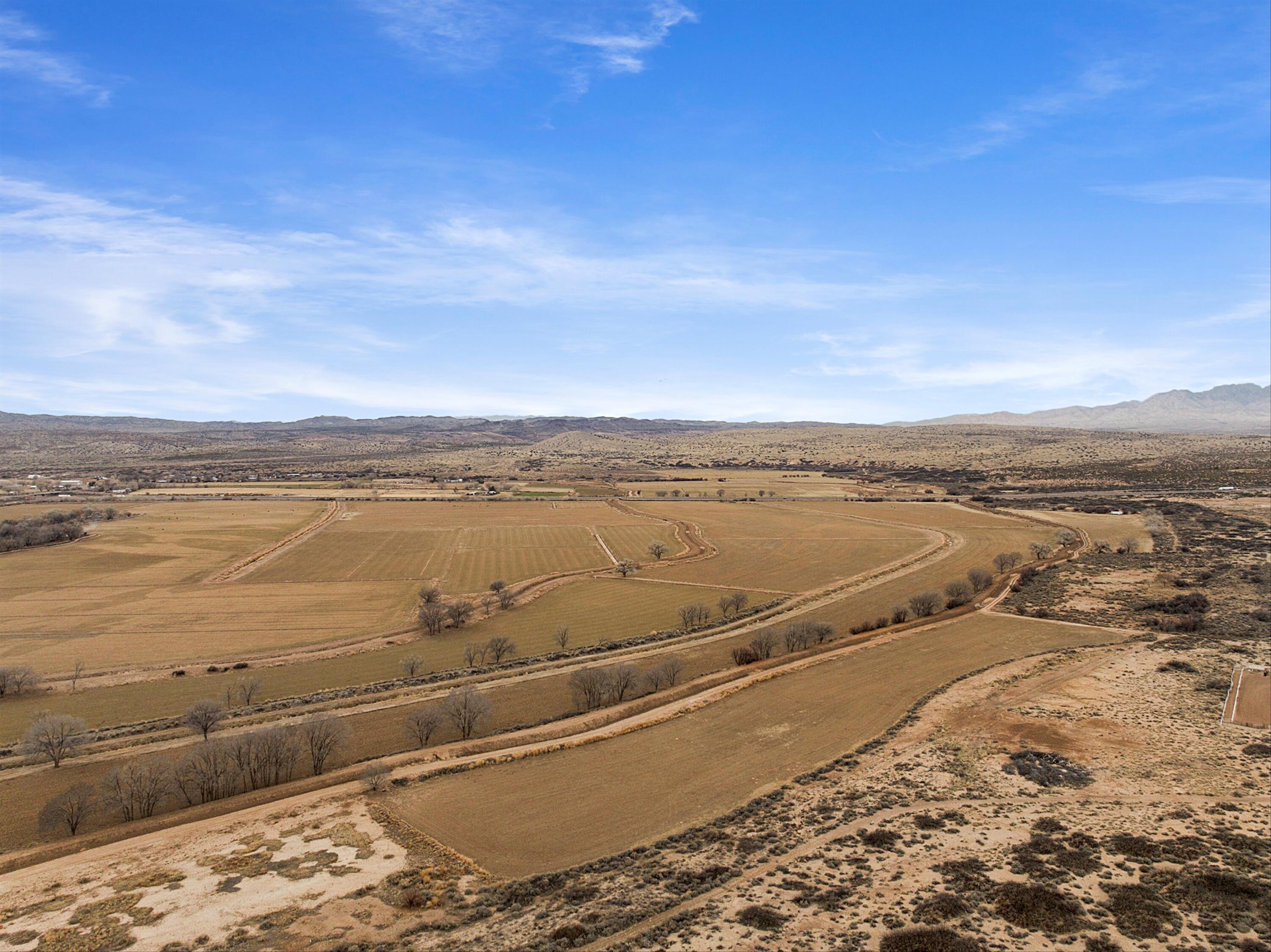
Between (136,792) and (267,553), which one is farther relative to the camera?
(267,553)

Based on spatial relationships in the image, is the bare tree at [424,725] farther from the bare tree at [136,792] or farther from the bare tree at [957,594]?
the bare tree at [957,594]

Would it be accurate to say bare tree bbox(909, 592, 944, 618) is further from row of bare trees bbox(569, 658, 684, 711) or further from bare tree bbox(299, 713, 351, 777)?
bare tree bbox(299, 713, 351, 777)

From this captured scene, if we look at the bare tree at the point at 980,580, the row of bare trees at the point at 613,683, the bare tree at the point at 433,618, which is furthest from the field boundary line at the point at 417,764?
the bare tree at the point at 980,580

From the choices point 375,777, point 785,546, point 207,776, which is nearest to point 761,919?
point 375,777

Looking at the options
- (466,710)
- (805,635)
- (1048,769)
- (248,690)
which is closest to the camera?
(1048,769)

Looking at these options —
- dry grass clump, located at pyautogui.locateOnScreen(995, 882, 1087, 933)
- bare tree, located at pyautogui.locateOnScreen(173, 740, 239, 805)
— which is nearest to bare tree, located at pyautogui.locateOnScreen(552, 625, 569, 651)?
bare tree, located at pyautogui.locateOnScreen(173, 740, 239, 805)

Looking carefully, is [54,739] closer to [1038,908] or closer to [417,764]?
[417,764]
